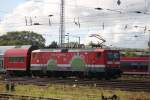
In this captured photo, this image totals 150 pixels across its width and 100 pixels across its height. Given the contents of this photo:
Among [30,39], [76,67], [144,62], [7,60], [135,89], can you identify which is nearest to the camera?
[135,89]

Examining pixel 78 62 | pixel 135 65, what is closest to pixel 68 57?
pixel 78 62

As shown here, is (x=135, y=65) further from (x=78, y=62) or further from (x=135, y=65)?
(x=78, y=62)

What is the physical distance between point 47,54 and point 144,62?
51.5ft

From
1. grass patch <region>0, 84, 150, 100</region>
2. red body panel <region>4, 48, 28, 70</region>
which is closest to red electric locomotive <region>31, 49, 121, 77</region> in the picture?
red body panel <region>4, 48, 28, 70</region>

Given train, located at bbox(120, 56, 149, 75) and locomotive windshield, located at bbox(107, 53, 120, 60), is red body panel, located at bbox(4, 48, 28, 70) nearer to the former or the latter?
locomotive windshield, located at bbox(107, 53, 120, 60)

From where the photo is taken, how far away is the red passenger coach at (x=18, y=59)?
50.8 m

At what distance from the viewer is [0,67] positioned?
5503cm

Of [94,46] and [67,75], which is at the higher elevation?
[94,46]

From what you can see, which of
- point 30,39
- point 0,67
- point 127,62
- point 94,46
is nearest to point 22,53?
point 0,67

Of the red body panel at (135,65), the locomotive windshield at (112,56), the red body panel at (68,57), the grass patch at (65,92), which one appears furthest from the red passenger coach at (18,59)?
the grass patch at (65,92)

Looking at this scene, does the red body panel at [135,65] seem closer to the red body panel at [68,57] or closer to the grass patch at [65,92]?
the red body panel at [68,57]

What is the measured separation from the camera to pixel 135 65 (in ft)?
191

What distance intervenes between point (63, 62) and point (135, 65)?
49.0ft

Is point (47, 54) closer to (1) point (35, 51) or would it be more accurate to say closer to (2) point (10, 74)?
(1) point (35, 51)
